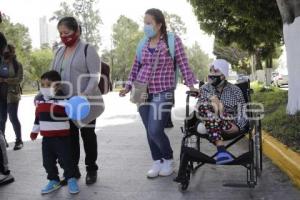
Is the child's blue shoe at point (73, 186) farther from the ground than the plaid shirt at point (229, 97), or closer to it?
closer to it

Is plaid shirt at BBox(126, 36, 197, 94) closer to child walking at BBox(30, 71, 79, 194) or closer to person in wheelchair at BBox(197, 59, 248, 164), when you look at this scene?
person in wheelchair at BBox(197, 59, 248, 164)

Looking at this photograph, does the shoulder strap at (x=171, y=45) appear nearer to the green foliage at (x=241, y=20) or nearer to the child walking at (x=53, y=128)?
the child walking at (x=53, y=128)

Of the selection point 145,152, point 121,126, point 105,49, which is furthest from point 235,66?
point 145,152

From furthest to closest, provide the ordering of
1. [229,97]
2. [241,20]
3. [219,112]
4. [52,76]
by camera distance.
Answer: [241,20], [229,97], [219,112], [52,76]

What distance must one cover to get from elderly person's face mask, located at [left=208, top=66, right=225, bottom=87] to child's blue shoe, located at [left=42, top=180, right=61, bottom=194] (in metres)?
2.03

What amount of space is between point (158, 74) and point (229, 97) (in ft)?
2.81

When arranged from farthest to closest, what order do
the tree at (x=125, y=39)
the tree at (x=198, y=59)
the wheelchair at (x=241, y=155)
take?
the tree at (x=198, y=59) < the tree at (x=125, y=39) < the wheelchair at (x=241, y=155)

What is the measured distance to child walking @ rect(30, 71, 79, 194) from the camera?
5035 mm

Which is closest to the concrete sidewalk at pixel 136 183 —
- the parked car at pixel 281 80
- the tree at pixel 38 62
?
the parked car at pixel 281 80

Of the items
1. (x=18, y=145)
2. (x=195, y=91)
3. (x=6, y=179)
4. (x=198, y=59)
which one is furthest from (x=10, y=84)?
(x=198, y=59)

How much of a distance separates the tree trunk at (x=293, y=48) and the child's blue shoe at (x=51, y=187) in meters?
→ 5.30

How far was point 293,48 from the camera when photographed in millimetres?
9281

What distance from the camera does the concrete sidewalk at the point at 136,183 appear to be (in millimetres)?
4980

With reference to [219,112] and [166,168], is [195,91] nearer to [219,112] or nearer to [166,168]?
[219,112]
